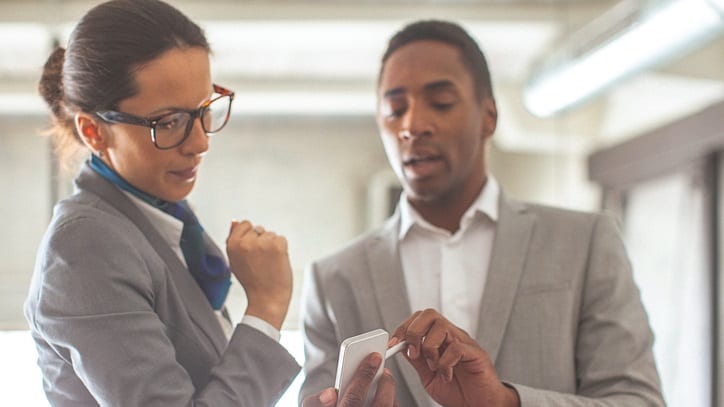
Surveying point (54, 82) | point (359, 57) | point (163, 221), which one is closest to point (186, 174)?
point (163, 221)

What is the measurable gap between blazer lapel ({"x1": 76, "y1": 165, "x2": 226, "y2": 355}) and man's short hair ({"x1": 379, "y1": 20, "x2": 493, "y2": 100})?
0.74m

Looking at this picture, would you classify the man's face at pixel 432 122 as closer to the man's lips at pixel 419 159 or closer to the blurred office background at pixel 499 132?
the man's lips at pixel 419 159

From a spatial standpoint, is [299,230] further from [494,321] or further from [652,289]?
[494,321]

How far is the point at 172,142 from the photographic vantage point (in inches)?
49.9

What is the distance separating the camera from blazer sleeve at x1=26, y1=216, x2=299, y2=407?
3.63ft

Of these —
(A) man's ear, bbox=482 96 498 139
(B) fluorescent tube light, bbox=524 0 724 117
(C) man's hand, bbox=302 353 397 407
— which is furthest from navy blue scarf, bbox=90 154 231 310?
(B) fluorescent tube light, bbox=524 0 724 117

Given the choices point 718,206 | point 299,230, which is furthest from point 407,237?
point 299,230

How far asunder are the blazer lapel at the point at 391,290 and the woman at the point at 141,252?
39 cm

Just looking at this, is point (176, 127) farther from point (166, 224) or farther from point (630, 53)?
point (630, 53)

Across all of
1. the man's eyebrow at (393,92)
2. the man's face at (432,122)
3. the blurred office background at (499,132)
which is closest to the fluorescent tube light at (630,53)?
the blurred office background at (499,132)

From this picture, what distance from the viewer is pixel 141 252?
4.06 feet

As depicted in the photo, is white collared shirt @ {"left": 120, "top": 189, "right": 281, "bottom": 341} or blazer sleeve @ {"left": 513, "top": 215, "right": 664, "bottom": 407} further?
blazer sleeve @ {"left": 513, "top": 215, "right": 664, "bottom": 407}

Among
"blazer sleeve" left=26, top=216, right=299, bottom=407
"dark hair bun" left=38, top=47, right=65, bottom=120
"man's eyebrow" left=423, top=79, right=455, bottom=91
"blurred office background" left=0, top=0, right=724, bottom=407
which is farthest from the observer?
"blurred office background" left=0, top=0, right=724, bottom=407

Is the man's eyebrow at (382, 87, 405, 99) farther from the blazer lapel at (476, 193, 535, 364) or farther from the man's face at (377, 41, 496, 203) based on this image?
the blazer lapel at (476, 193, 535, 364)
